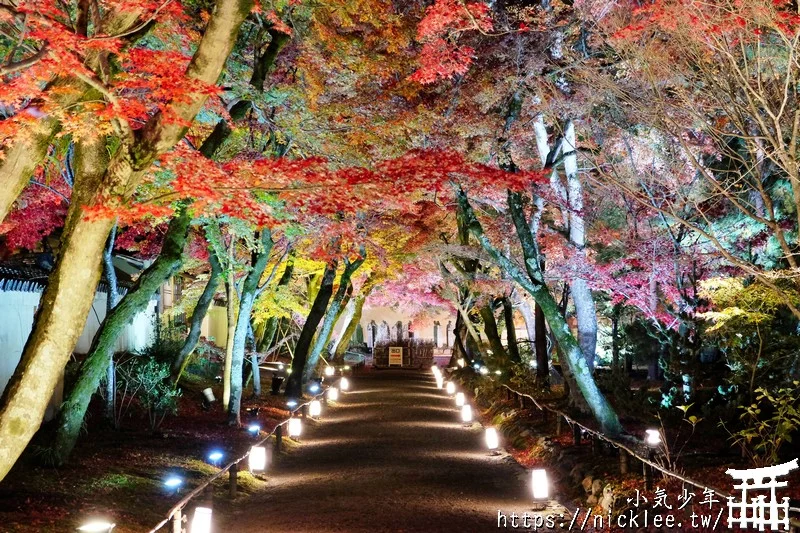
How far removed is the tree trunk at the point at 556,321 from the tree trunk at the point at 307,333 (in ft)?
33.6

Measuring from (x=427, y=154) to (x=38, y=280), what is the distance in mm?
10119

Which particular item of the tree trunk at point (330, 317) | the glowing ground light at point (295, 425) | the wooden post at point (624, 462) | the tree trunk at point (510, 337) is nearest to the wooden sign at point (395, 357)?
the tree trunk at point (510, 337)

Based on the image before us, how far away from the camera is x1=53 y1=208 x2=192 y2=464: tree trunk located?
10938 millimetres

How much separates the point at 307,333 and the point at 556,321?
11985mm

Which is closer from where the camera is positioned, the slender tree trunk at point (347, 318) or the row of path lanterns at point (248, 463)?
the row of path lanterns at point (248, 463)

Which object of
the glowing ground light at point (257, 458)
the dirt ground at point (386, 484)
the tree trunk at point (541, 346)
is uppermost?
the tree trunk at point (541, 346)

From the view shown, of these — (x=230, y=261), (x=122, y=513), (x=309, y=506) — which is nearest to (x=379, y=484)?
(x=309, y=506)

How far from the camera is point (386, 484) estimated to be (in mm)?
12359

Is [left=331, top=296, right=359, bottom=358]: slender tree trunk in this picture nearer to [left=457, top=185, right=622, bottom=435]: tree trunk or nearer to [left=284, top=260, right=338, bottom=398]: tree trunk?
[left=284, top=260, right=338, bottom=398]: tree trunk

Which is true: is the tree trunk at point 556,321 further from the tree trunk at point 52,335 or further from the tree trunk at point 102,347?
the tree trunk at point 52,335

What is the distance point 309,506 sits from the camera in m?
10.9

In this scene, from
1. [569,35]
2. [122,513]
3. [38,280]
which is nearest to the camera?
[122,513]

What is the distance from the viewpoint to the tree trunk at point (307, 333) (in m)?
23.9

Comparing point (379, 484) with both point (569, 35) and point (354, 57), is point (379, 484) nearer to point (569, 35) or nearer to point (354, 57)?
point (354, 57)
